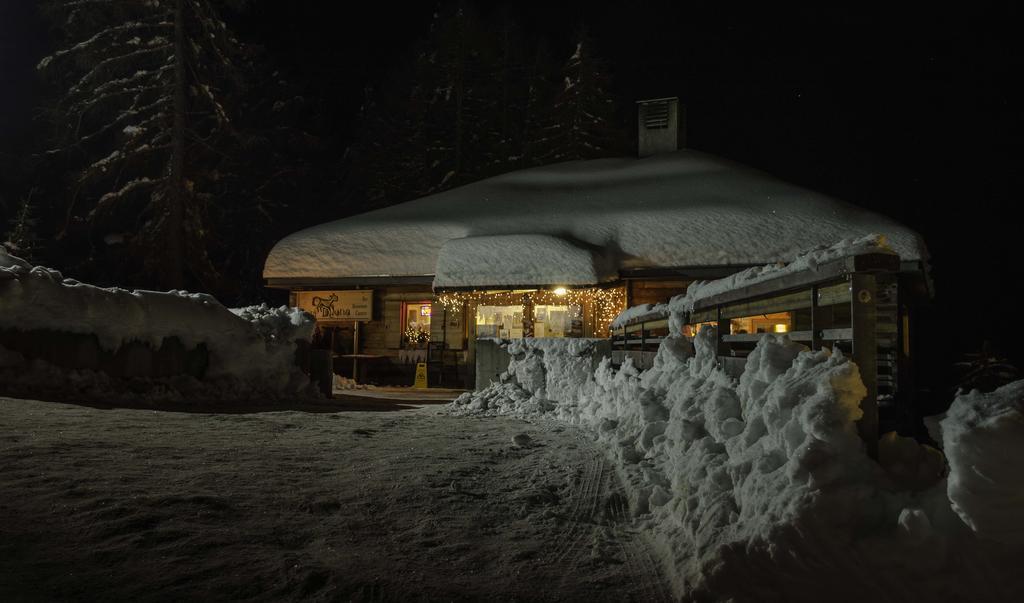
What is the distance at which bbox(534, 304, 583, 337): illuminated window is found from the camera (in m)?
17.8

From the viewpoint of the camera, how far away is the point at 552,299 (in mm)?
17969

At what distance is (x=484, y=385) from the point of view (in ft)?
38.5

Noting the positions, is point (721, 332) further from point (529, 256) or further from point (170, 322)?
point (529, 256)

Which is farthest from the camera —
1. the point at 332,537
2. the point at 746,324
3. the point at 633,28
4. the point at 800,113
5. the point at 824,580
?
the point at 633,28

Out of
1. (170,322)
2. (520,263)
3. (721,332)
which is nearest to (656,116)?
(520,263)

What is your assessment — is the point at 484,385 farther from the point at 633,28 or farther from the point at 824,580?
the point at 633,28

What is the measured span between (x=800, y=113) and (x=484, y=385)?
31798 mm

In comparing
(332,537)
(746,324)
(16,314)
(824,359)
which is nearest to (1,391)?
(16,314)

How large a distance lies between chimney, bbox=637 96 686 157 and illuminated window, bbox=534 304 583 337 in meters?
10.7

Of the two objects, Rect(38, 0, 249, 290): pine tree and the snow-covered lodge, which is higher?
Rect(38, 0, 249, 290): pine tree

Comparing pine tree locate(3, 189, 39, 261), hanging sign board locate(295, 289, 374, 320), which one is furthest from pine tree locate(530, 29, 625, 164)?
pine tree locate(3, 189, 39, 261)

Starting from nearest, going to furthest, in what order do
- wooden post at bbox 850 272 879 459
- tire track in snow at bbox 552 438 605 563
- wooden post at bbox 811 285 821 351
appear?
wooden post at bbox 850 272 879 459 → tire track in snow at bbox 552 438 605 563 → wooden post at bbox 811 285 821 351

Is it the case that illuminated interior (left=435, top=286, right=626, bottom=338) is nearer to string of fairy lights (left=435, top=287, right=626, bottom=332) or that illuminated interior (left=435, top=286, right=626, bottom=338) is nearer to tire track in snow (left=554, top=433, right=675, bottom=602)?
string of fairy lights (left=435, top=287, right=626, bottom=332)

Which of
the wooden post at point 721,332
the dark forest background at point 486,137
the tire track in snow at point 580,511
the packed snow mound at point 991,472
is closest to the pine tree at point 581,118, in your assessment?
the dark forest background at point 486,137
